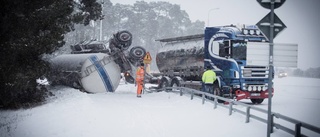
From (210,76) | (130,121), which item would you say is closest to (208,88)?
(210,76)

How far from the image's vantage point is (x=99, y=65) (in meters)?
19.5

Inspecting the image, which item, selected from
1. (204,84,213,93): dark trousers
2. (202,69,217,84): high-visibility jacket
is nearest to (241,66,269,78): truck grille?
(202,69,217,84): high-visibility jacket

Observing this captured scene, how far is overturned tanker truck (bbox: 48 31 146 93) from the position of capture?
1922cm

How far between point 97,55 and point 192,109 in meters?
8.26

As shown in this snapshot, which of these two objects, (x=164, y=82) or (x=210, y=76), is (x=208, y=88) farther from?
(x=164, y=82)

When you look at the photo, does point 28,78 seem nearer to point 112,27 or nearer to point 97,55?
point 97,55

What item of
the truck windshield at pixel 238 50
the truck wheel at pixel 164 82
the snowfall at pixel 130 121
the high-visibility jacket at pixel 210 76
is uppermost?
the truck windshield at pixel 238 50

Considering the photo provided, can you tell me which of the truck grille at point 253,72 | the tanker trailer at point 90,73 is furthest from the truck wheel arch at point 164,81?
the truck grille at point 253,72

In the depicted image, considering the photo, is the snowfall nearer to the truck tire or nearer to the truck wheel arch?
the truck tire

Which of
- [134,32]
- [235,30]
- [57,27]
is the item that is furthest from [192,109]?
[134,32]

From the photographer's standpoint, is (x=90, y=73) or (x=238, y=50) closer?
(x=238, y=50)

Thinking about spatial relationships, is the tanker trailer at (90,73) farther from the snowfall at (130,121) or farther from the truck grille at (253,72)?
the truck grille at (253,72)

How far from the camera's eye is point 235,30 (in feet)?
53.0

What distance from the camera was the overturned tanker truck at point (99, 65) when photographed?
19.2 meters
